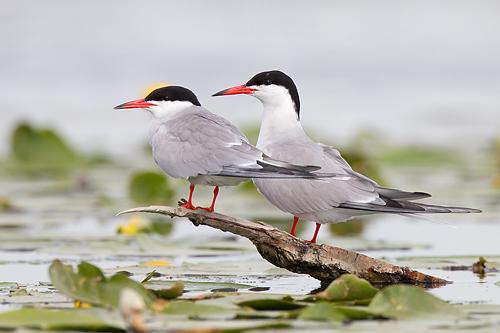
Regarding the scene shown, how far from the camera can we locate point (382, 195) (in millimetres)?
6746

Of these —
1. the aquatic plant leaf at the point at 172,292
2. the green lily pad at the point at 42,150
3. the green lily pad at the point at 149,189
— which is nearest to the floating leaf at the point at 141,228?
the green lily pad at the point at 149,189

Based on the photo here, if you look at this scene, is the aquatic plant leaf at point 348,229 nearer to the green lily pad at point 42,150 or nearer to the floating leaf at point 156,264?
the floating leaf at point 156,264

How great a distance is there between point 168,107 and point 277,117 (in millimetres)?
685

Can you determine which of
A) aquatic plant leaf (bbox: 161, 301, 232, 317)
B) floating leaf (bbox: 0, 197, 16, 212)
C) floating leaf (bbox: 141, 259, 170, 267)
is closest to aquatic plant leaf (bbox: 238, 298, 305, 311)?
aquatic plant leaf (bbox: 161, 301, 232, 317)

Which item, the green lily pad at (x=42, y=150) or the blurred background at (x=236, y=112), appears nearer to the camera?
the blurred background at (x=236, y=112)

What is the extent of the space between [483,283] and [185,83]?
13.6 meters

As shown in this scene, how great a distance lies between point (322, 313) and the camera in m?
5.39

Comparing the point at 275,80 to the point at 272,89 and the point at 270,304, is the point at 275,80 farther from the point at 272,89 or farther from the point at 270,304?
the point at 270,304

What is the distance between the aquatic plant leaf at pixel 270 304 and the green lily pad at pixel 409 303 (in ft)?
1.27

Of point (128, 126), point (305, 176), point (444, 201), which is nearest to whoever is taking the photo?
point (305, 176)

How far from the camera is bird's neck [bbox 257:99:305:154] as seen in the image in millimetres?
7422

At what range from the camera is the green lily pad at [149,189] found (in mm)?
10953

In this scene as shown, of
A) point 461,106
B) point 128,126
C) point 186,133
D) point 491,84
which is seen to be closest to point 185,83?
point 128,126

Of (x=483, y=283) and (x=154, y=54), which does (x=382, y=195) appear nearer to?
(x=483, y=283)
